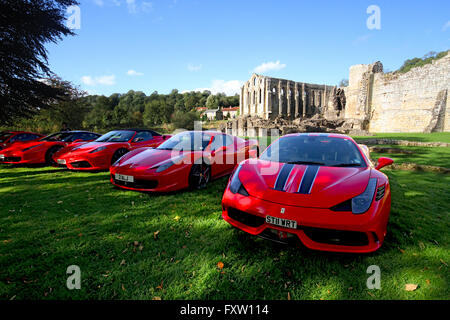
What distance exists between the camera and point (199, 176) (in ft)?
14.5

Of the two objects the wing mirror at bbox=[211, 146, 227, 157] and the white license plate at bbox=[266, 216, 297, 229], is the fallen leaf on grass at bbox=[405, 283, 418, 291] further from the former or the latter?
the wing mirror at bbox=[211, 146, 227, 157]

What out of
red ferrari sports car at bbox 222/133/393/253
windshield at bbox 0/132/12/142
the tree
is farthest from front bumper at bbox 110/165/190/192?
the tree

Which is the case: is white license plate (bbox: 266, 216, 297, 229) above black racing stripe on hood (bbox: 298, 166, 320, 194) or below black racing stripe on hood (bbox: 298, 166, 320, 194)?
below

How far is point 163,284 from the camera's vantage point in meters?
1.82

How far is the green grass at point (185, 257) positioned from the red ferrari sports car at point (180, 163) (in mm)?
490

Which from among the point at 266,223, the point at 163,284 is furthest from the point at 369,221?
the point at 163,284

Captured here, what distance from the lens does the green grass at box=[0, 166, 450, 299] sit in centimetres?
176

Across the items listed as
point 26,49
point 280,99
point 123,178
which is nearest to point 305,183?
point 123,178

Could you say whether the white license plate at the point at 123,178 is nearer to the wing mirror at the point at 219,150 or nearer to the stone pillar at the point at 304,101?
the wing mirror at the point at 219,150

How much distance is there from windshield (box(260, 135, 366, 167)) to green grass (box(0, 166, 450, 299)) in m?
1.04

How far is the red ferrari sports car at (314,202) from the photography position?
76.1 inches

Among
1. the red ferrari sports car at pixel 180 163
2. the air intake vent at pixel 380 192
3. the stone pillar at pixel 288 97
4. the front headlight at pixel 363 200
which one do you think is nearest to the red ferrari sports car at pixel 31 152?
the red ferrari sports car at pixel 180 163
